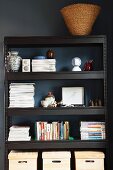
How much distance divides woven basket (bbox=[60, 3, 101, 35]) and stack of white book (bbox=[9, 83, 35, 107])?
0.74m

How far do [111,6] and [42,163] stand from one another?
1.89 metres

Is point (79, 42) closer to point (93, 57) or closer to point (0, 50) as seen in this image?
point (93, 57)

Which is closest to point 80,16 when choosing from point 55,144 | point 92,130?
point 92,130

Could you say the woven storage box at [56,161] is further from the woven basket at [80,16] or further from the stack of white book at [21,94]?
the woven basket at [80,16]

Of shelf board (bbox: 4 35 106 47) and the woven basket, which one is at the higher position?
the woven basket

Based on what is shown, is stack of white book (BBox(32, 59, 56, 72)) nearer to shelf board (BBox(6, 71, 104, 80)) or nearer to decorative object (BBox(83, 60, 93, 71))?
shelf board (BBox(6, 71, 104, 80))

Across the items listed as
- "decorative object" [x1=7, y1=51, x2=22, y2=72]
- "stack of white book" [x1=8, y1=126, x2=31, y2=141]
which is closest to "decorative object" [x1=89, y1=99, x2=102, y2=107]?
"stack of white book" [x1=8, y1=126, x2=31, y2=141]

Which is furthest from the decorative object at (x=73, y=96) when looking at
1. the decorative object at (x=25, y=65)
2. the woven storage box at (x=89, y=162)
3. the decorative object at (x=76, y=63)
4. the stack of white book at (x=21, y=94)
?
the woven storage box at (x=89, y=162)

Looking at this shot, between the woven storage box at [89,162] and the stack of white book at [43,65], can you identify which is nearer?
the woven storage box at [89,162]

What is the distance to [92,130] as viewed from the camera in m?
3.10

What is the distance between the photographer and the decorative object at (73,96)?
3193 millimetres

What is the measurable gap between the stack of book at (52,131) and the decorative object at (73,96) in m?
0.23

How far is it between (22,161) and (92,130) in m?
0.78

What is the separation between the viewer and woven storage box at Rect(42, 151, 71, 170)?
3002 mm
